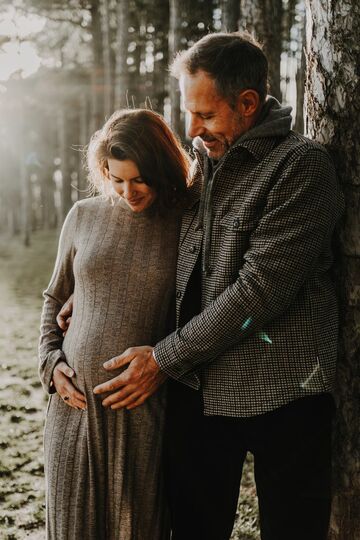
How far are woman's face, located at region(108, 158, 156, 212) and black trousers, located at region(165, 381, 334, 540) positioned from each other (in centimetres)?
85

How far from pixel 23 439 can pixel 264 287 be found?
12.2 ft

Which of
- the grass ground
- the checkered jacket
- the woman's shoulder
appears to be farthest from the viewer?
the grass ground

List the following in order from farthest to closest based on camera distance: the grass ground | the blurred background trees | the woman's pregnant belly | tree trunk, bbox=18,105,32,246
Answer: tree trunk, bbox=18,105,32,246 → the blurred background trees → the grass ground → the woman's pregnant belly

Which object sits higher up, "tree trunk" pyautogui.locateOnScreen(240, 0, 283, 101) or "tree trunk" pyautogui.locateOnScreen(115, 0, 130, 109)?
"tree trunk" pyautogui.locateOnScreen(115, 0, 130, 109)

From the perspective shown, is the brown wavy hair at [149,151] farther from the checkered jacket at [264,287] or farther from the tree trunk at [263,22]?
the tree trunk at [263,22]

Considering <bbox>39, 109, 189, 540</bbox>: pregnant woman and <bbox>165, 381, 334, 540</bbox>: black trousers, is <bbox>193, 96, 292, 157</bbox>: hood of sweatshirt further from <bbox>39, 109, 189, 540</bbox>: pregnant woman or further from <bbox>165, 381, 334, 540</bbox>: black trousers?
<bbox>165, 381, 334, 540</bbox>: black trousers

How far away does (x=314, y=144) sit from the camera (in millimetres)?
2158

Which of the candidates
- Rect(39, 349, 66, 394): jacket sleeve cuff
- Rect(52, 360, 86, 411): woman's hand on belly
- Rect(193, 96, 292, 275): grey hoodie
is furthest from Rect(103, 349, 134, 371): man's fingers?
Rect(193, 96, 292, 275): grey hoodie

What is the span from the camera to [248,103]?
7.24 ft

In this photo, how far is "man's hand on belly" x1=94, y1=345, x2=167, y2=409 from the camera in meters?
2.38

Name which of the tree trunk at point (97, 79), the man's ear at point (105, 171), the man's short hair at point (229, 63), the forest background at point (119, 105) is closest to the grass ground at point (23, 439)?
the forest background at point (119, 105)

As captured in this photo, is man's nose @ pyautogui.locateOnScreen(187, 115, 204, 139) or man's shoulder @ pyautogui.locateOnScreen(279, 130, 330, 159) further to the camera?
man's nose @ pyautogui.locateOnScreen(187, 115, 204, 139)

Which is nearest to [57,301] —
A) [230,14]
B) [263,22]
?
[263,22]

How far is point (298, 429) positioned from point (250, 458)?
9.34 ft
